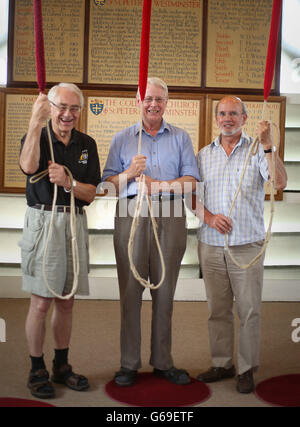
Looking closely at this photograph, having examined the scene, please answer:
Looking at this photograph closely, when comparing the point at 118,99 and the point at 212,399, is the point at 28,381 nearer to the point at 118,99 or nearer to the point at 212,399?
the point at 212,399

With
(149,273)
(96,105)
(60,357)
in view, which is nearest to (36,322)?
(60,357)

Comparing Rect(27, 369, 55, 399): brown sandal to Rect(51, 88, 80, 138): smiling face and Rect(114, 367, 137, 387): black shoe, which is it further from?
Rect(51, 88, 80, 138): smiling face

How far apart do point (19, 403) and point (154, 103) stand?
1648 mm

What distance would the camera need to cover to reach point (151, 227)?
249cm

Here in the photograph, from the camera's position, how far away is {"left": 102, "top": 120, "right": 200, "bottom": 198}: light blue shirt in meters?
2.51

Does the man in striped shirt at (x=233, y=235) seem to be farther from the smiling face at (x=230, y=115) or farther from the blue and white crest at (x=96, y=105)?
the blue and white crest at (x=96, y=105)

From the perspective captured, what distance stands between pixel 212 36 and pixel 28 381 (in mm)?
3637

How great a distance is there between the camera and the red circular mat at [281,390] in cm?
235

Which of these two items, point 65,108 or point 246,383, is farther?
point 246,383

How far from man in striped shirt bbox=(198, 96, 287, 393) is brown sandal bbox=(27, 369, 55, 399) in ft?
2.76

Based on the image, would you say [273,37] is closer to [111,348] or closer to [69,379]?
[69,379]

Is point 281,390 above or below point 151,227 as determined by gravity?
below

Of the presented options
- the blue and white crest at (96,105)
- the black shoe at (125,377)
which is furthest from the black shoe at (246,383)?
the blue and white crest at (96,105)
